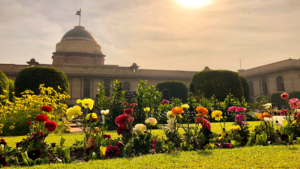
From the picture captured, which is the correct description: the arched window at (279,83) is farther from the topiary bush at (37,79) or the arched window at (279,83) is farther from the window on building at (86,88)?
the topiary bush at (37,79)

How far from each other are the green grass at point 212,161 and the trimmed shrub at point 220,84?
41.5 ft

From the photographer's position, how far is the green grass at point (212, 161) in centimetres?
257

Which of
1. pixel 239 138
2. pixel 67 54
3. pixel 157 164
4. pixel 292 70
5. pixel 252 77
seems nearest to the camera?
pixel 157 164

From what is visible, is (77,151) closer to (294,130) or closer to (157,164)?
(157,164)

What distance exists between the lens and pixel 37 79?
12547mm

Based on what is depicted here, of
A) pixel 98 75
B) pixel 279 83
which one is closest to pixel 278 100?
pixel 279 83

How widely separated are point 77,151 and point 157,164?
166 centimetres

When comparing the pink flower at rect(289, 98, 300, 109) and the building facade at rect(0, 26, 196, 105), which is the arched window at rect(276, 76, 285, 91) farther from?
the pink flower at rect(289, 98, 300, 109)

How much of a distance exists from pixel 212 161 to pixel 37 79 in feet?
41.8

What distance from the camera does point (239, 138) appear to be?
13.0ft

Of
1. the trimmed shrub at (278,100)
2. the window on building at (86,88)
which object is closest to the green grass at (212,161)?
the trimmed shrub at (278,100)

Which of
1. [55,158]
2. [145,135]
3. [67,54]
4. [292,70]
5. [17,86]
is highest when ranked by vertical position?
[67,54]

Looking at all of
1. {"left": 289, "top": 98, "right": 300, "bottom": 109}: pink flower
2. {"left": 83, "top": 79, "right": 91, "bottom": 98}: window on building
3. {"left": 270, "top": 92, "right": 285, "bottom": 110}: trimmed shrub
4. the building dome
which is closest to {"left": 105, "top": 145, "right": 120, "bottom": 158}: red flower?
{"left": 289, "top": 98, "right": 300, "bottom": 109}: pink flower

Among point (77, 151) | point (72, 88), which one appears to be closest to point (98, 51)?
point (72, 88)
